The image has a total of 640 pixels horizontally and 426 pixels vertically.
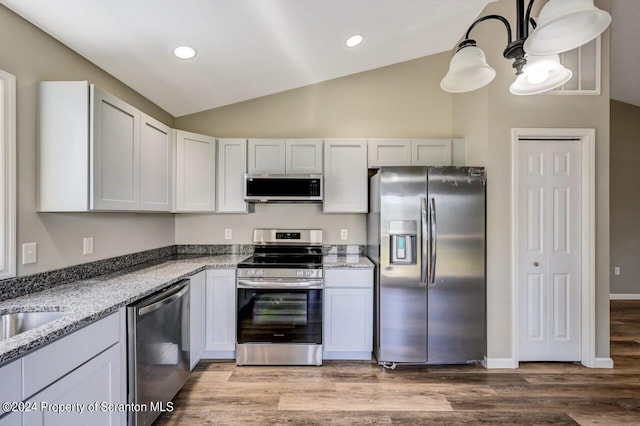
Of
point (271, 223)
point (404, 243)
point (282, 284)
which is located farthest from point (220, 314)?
point (404, 243)

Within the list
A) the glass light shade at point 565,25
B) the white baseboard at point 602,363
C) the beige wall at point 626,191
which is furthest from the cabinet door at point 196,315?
the beige wall at point 626,191

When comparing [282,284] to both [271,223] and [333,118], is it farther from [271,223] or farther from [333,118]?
[333,118]

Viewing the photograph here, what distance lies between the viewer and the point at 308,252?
346 centimetres

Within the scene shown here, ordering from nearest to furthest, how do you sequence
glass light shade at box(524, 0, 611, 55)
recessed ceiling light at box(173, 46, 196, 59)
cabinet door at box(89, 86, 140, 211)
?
glass light shade at box(524, 0, 611, 55), cabinet door at box(89, 86, 140, 211), recessed ceiling light at box(173, 46, 196, 59)

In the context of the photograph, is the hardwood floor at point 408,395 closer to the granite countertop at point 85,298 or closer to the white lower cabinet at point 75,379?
the white lower cabinet at point 75,379

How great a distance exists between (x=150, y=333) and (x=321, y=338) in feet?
4.69

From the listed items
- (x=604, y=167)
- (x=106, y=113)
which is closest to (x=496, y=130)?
(x=604, y=167)

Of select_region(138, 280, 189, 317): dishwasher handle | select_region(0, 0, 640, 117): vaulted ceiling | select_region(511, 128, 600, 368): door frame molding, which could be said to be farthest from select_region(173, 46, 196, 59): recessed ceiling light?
select_region(511, 128, 600, 368): door frame molding

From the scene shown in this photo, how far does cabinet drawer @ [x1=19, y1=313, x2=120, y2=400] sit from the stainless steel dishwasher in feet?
0.50

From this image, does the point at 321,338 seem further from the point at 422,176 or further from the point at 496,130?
the point at 496,130

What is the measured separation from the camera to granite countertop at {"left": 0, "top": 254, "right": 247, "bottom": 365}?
1.12 meters

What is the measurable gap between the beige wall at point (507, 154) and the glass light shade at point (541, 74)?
3.29ft

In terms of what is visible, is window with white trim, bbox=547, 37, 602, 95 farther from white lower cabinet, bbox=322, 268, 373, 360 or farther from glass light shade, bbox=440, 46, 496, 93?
white lower cabinet, bbox=322, 268, 373, 360

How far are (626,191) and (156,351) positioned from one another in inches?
260
